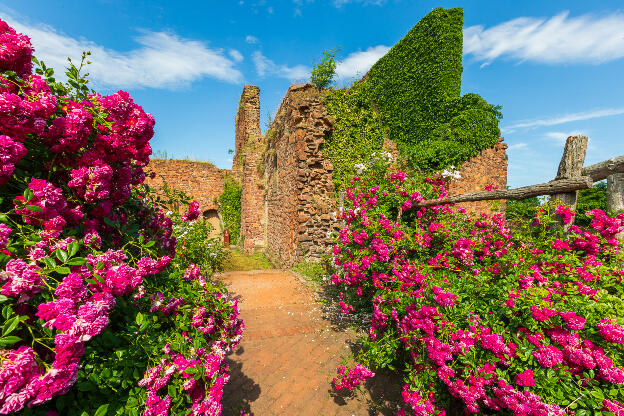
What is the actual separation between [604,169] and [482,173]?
7960mm

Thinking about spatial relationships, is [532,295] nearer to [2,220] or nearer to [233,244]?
[2,220]

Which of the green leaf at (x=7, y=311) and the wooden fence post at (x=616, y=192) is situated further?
the wooden fence post at (x=616, y=192)

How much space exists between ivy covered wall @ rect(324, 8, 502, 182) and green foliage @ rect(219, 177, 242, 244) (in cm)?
784

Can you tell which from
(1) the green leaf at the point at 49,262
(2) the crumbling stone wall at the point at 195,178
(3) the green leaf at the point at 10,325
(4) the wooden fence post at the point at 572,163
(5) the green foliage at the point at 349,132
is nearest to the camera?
(3) the green leaf at the point at 10,325

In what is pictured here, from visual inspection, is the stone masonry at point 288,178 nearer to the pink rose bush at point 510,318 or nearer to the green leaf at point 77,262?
the pink rose bush at point 510,318

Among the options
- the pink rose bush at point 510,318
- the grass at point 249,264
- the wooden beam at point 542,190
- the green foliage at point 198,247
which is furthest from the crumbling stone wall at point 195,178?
the wooden beam at point 542,190

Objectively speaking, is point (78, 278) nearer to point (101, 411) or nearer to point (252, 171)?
point (101, 411)

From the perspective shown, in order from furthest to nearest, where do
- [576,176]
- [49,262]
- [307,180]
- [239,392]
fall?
[307,180], [239,392], [576,176], [49,262]

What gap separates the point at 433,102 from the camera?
8.56 metres

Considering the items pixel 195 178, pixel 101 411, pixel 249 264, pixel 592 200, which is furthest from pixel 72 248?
pixel 592 200

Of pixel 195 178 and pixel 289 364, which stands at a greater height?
pixel 195 178

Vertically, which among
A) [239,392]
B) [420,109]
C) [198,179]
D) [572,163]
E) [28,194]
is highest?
[420,109]

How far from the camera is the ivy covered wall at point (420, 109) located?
7891mm

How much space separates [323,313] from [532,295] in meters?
3.57
